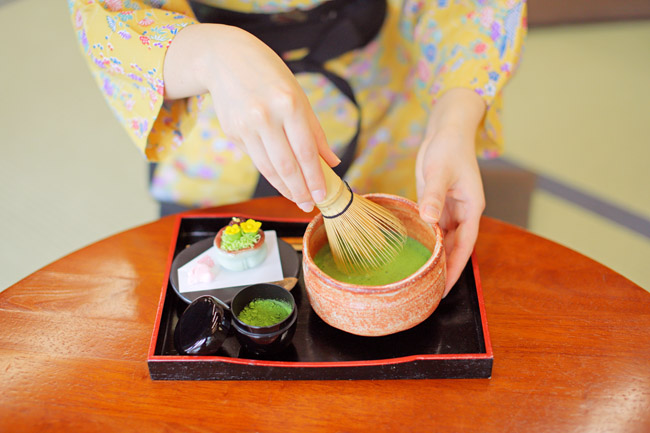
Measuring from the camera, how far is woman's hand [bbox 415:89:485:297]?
2.93 ft

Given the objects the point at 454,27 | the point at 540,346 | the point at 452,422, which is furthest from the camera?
the point at 454,27

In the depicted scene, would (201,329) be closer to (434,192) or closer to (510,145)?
(434,192)

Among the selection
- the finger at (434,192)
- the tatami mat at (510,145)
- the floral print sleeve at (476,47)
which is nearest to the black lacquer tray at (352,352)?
the finger at (434,192)

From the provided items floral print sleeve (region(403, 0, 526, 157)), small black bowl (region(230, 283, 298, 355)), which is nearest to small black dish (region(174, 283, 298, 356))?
small black bowl (region(230, 283, 298, 355))

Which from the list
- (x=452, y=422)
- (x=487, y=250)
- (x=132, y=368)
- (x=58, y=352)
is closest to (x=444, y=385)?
(x=452, y=422)

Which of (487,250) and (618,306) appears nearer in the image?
(618,306)

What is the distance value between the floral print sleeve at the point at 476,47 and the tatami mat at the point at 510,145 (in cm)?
84

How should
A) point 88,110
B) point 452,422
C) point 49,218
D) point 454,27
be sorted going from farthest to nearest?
point 88,110
point 49,218
point 454,27
point 452,422

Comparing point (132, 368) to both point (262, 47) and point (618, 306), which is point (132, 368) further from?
point (618, 306)

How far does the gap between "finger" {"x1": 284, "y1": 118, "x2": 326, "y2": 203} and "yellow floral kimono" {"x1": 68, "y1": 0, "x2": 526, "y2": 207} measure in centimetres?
31

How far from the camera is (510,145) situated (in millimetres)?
2479

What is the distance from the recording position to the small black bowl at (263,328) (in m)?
0.77

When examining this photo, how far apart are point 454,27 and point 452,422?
816 mm

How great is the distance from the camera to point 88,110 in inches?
Result: 110
